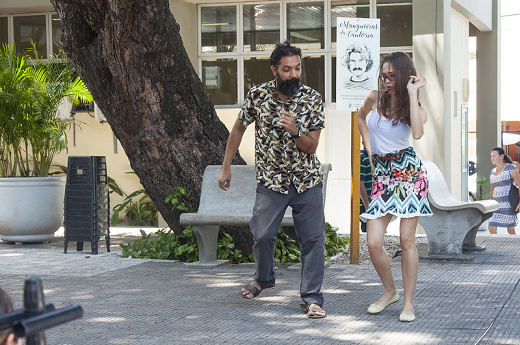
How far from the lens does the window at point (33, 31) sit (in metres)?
13.0

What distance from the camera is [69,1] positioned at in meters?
7.24

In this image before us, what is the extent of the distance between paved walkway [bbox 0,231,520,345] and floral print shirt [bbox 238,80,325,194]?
945 mm

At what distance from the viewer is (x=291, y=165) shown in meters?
5.20

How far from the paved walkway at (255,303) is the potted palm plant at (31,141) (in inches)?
59.0

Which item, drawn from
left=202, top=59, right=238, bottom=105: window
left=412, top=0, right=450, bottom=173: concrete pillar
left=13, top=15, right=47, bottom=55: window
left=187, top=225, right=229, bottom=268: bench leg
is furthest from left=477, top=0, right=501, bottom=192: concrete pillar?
left=187, top=225, right=229, bottom=268: bench leg

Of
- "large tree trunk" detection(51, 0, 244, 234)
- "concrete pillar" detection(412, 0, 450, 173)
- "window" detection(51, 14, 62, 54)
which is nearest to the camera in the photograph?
"large tree trunk" detection(51, 0, 244, 234)

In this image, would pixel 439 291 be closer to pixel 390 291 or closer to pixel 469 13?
pixel 390 291

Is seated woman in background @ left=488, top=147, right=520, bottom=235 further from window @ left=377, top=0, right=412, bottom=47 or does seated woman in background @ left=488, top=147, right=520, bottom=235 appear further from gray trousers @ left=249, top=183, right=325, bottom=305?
gray trousers @ left=249, top=183, right=325, bottom=305

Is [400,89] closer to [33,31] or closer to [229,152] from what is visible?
[229,152]

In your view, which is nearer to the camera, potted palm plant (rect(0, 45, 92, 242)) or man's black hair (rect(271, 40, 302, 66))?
man's black hair (rect(271, 40, 302, 66))

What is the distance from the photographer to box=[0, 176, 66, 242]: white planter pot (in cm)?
944

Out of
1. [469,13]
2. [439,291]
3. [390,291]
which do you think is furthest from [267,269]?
[469,13]

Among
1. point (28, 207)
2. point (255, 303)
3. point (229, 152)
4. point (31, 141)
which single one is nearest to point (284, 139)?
point (229, 152)

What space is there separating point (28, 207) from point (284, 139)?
17.5ft
